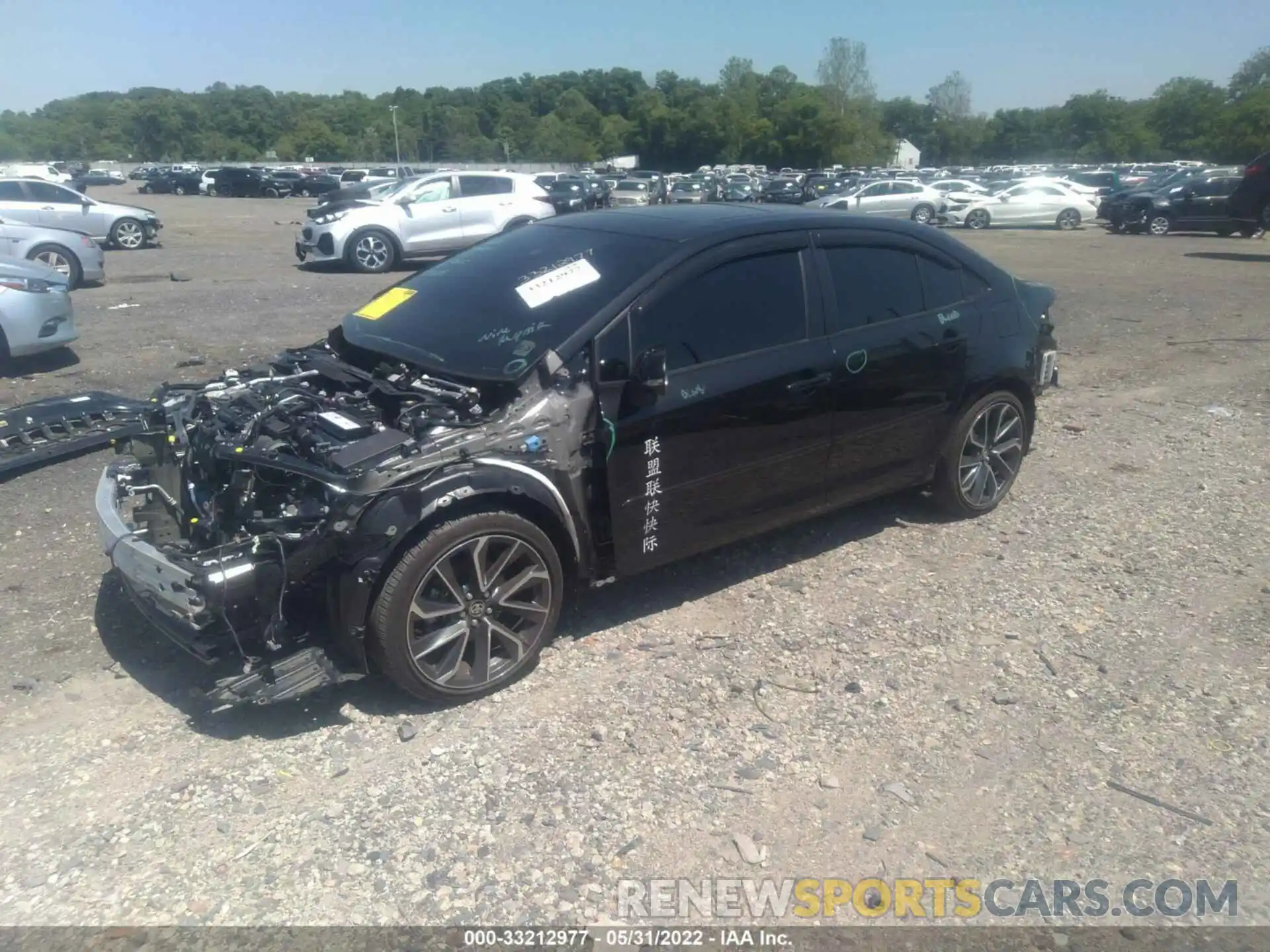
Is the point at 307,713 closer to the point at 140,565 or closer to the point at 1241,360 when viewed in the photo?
the point at 140,565

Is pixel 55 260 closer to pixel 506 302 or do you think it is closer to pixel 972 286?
pixel 506 302

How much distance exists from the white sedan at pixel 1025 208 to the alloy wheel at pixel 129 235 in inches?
882

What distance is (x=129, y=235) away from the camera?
2116 cm

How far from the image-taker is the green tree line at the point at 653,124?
313 feet

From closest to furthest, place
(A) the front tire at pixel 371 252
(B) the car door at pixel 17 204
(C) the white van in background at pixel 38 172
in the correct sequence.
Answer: (A) the front tire at pixel 371 252 < (B) the car door at pixel 17 204 < (C) the white van in background at pixel 38 172

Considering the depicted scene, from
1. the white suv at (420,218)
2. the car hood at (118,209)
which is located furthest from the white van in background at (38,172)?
the white suv at (420,218)

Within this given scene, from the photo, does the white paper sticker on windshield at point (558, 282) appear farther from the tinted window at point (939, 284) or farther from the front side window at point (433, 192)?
the front side window at point (433, 192)

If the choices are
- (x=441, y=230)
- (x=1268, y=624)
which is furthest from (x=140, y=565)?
(x=441, y=230)

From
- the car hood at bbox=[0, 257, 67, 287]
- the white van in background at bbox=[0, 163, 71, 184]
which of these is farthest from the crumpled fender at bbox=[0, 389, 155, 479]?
the white van in background at bbox=[0, 163, 71, 184]

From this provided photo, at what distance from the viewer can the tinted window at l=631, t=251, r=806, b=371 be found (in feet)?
14.1

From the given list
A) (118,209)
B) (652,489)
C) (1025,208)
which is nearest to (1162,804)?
(652,489)

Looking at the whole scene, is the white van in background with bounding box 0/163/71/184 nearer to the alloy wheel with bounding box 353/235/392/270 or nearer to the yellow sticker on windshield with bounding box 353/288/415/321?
the alloy wheel with bounding box 353/235/392/270

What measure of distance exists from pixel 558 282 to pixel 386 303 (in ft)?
3.65

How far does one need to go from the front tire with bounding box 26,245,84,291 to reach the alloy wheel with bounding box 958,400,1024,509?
12.9m
